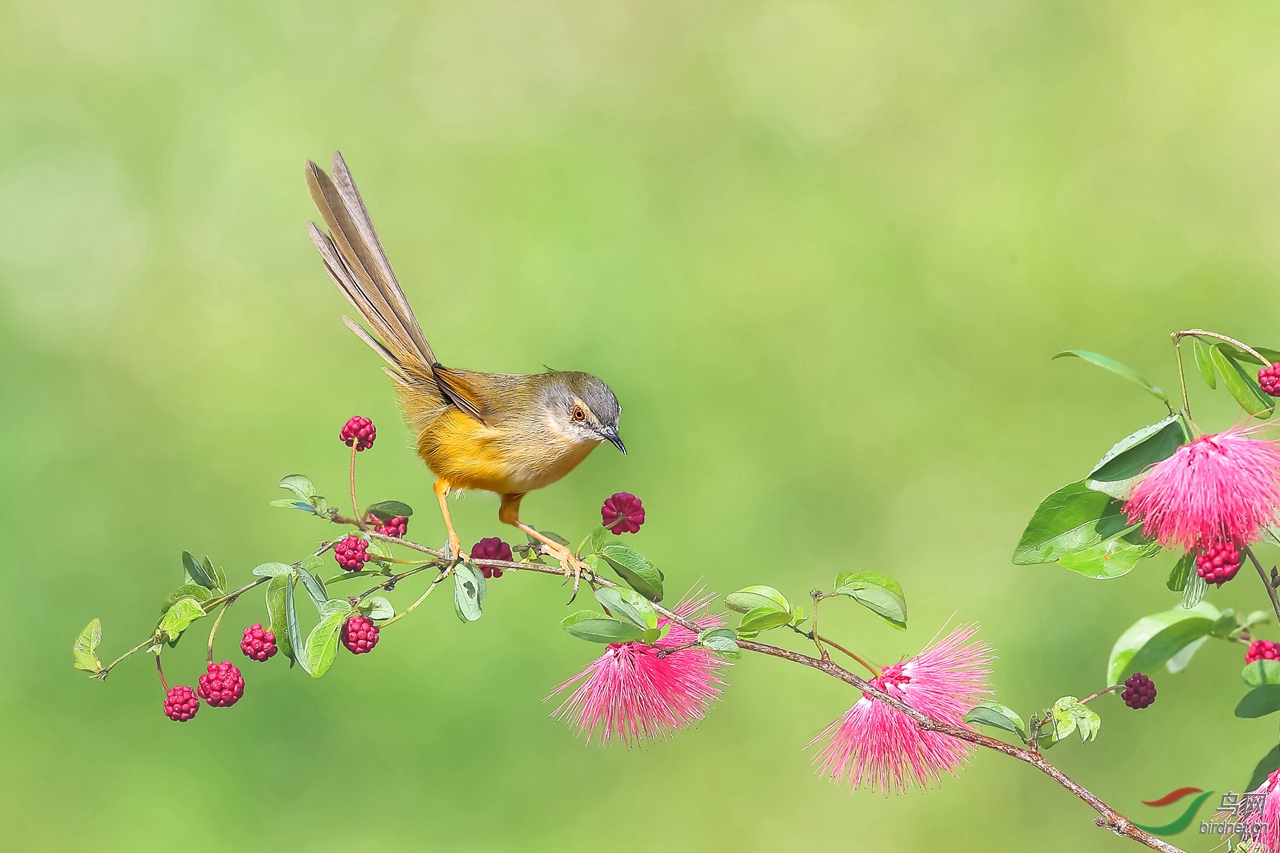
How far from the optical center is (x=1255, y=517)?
4.51ft

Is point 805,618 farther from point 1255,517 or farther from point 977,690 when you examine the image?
point 1255,517

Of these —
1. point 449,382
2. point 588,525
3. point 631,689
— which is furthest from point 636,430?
point 631,689

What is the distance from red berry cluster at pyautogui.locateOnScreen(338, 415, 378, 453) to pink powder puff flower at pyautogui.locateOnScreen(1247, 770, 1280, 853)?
144 cm

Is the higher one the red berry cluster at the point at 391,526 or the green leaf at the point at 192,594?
the red berry cluster at the point at 391,526

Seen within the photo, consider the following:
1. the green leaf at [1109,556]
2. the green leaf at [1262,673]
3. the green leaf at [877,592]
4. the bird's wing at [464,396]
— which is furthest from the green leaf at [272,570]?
the green leaf at [1262,673]

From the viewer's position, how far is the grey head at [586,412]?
2576mm

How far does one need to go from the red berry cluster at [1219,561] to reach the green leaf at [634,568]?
30.1 inches

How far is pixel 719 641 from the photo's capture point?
1565 mm

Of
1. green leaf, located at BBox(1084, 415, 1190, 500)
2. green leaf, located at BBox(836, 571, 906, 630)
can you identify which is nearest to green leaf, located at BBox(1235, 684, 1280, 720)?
green leaf, located at BBox(1084, 415, 1190, 500)

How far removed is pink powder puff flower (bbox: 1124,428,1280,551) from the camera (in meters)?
1.38

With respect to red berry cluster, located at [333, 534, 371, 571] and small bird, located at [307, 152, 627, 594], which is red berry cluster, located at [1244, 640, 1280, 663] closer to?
red berry cluster, located at [333, 534, 371, 571]

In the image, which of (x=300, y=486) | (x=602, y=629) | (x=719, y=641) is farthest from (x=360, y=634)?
(x=719, y=641)

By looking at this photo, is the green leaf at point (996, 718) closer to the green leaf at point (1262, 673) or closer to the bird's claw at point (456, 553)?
the green leaf at point (1262, 673)

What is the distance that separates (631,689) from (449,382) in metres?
1.07
